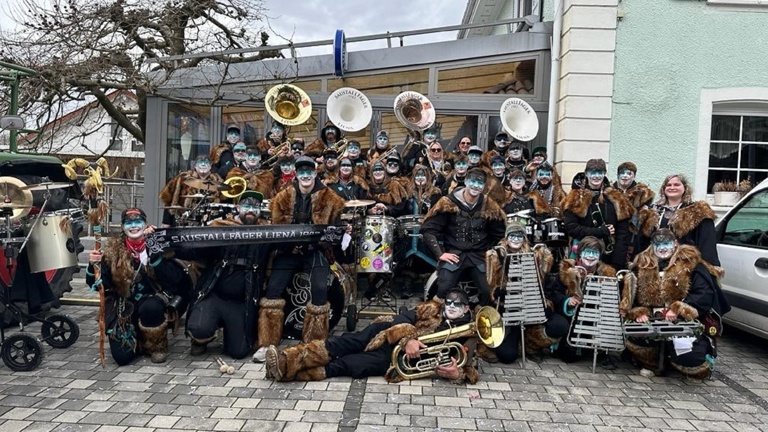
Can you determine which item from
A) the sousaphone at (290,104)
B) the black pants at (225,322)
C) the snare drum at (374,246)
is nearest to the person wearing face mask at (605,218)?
the snare drum at (374,246)

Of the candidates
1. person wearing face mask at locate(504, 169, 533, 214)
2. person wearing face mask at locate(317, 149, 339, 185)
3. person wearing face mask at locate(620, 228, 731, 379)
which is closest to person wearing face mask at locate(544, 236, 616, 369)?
person wearing face mask at locate(620, 228, 731, 379)

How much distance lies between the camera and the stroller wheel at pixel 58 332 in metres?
4.97

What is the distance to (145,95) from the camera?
9.67 meters

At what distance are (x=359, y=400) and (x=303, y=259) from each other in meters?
1.70

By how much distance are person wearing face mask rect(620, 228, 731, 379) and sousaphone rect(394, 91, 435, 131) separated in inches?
170

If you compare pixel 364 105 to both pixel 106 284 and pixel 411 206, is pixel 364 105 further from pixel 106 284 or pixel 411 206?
pixel 106 284

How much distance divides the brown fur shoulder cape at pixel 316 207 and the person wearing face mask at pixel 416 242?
1351 mm

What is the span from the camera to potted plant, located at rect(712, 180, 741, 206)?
804 cm

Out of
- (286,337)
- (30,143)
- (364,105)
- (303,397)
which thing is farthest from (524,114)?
(30,143)

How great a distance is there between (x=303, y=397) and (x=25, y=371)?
2.43m

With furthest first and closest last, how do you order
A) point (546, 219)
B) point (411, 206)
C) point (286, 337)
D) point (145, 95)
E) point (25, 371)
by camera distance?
point (145, 95)
point (411, 206)
point (546, 219)
point (286, 337)
point (25, 371)

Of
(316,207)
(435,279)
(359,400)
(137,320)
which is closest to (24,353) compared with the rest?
(137,320)

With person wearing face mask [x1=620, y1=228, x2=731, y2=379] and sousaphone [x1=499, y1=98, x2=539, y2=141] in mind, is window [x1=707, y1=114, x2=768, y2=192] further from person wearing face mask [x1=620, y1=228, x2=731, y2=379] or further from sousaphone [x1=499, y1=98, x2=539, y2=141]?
person wearing face mask [x1=620, y1=228, x2=731, y2=379]

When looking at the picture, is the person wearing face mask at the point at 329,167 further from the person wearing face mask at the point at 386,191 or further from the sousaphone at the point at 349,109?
the sousaphone at the point at 349,109
